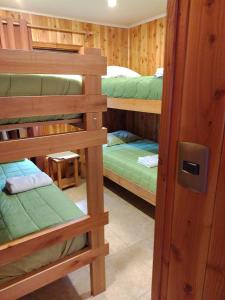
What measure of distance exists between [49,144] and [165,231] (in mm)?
692

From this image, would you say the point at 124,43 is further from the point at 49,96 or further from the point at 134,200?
the point at 49,96

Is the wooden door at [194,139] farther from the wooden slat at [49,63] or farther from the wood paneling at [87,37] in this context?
the wood paneling at [87,37]

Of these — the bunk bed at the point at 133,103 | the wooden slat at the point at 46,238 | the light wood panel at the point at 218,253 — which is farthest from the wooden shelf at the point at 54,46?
the light wood panel at the point at 218,253

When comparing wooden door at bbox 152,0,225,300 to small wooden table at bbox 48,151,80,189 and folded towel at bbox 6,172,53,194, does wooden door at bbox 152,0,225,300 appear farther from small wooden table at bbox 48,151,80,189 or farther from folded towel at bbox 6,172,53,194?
small wooden table at bbox 48,151,80,189

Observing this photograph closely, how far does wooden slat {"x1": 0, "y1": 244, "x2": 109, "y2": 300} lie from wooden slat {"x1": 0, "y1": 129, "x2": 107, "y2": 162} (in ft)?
2.33

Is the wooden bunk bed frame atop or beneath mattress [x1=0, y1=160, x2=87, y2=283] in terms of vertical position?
atop

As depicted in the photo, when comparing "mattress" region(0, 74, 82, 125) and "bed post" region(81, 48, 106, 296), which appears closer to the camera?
"mattress" region(0, 74, 82, 125)

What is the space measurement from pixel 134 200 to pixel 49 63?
2208 mm

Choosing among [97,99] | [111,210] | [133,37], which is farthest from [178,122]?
[133,37]

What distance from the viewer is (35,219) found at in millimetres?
1514

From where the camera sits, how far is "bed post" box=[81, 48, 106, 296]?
116cm

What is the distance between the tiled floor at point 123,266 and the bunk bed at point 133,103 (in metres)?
0.29

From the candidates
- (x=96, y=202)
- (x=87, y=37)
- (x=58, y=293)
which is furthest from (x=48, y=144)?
(x=87, y=37)

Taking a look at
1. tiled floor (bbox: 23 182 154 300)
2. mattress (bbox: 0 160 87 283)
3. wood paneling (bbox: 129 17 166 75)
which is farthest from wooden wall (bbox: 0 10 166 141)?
mattress (bbox: 0 160 87 283)
